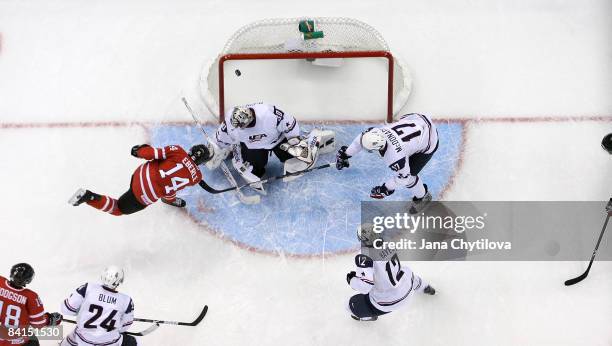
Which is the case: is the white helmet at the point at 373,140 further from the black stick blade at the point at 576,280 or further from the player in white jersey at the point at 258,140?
the black stick blade at the point at 576,280

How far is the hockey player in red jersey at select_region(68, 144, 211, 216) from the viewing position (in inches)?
174

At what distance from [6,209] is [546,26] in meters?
3.67

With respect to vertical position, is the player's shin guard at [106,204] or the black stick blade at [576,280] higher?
the player's shin guard at [106,204]

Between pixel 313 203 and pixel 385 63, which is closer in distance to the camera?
pixel 313 203

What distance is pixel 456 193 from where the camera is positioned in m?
4.93

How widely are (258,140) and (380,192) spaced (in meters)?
0.77

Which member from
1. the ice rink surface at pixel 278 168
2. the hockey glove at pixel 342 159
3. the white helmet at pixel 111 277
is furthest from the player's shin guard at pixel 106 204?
the hockey glove at pixel 342 159

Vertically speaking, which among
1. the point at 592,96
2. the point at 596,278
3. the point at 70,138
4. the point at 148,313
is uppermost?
the point at 592,96

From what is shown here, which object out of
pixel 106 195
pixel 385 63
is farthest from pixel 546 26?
pixel 106 195

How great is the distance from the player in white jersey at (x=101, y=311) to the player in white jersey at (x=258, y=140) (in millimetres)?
1063

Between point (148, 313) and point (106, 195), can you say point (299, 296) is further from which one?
point (106, 195)

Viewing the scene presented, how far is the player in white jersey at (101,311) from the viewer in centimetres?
402

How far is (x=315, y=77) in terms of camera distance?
5246mm

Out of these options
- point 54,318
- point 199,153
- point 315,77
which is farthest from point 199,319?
point 315,77
